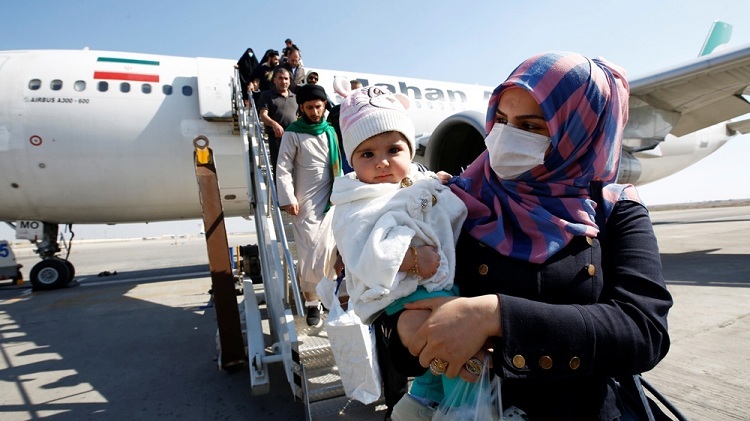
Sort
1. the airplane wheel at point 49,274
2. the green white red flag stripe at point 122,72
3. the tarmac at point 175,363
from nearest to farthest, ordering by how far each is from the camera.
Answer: the tarmac at point 175,363
the green white red flag stripe at point 122,72
the airplane wheel at point 49,274

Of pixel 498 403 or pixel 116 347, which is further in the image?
pixel 116 347

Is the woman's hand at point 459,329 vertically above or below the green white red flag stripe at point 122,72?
below

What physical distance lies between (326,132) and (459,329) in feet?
8.67

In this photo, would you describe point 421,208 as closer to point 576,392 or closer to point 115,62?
point 576,392

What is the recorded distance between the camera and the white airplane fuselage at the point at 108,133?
6.09 meters

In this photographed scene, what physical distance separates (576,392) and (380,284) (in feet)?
1.41

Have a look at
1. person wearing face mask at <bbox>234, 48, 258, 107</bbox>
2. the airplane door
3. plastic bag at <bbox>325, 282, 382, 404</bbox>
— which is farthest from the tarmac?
person wearing face mask at <bbox>234, 48, 258, 107</bbox>

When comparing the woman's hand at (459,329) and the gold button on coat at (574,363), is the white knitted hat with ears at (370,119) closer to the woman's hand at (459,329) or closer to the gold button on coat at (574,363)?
the woman's hand at (459,329)

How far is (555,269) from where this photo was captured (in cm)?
76

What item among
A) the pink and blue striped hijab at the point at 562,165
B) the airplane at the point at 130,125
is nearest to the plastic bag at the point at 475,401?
the pink and blue striped hijab at the point at 562,165

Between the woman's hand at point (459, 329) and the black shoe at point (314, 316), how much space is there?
2300 mm

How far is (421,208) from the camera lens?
831 millimetres

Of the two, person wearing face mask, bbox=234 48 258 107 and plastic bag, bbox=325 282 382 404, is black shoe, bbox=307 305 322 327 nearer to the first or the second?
plastic bag, bbox=325 282 382 404

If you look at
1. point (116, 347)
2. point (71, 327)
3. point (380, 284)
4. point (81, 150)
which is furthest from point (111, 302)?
point (380, 284)
